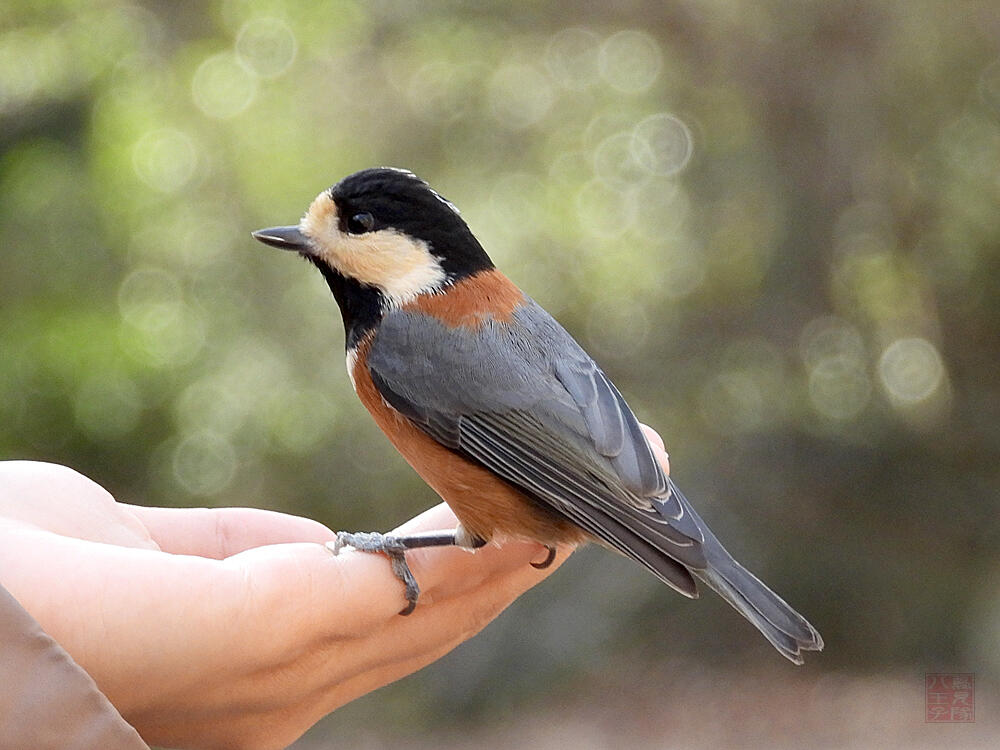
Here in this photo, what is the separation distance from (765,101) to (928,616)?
288 cm

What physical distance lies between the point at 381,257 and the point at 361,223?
10cm

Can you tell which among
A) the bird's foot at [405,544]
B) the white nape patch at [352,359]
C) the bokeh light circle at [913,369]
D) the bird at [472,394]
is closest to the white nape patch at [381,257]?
the bird at [472,394]

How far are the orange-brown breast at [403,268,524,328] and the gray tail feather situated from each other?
744mm

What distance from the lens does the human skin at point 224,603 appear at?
1.97 meters

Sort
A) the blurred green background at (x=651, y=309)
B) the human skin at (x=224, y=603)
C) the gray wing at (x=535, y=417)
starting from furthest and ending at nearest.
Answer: the blurred green background at (x=651, y=309) < the gray wing at (x=535, y=417) < the human skin at (x=224, y=603)

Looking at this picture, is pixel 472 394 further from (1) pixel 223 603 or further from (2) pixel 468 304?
(1) pixel 223 603

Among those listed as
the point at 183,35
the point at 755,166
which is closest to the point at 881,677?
the point at 755,166

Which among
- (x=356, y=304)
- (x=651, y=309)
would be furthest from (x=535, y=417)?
(x=651, y=309)

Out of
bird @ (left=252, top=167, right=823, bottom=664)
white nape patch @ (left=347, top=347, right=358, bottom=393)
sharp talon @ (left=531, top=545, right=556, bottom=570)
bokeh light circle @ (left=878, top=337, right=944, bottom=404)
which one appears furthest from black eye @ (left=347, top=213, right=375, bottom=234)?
bokeh light circle @ (left=878, top=337, right=944, bottom=404)

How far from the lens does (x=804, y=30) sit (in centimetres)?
568

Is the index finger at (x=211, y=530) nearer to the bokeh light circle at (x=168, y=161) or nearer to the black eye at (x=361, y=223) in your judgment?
the black eye at (x=361, y=223)

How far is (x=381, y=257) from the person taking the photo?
8.79ft

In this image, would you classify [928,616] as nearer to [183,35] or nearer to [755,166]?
[755,166]

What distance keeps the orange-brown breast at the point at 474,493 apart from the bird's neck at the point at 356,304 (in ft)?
0.34
